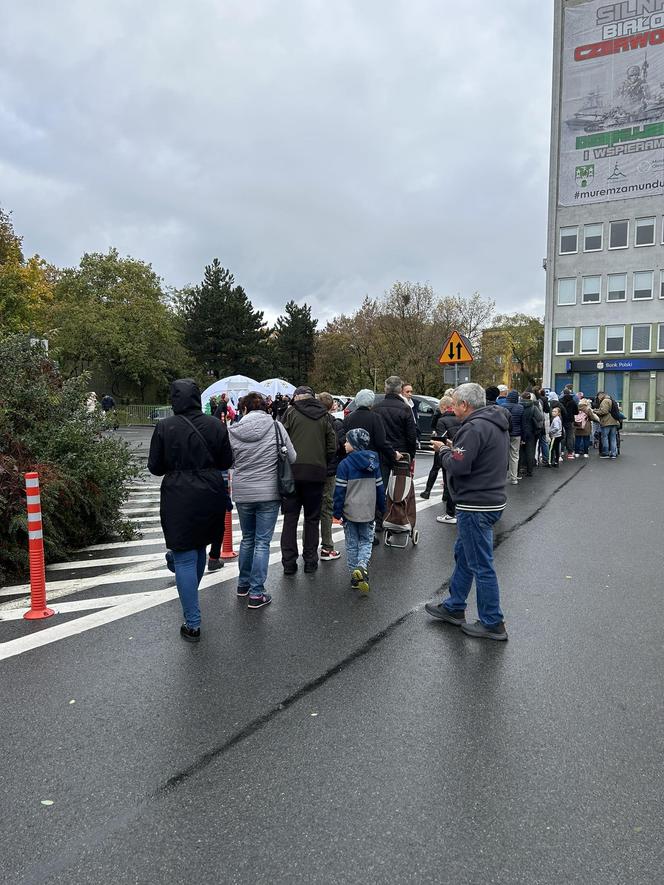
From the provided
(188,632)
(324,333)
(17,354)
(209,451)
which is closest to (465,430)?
(209,451)

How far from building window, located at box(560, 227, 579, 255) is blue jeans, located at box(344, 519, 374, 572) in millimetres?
42141

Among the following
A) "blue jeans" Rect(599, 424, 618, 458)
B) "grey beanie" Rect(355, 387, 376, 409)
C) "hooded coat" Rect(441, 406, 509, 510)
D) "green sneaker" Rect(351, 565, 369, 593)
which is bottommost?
"green sneaker" Rect(351, 565, 369, 593)

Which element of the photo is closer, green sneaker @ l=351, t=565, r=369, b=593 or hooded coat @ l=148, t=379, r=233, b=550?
hooded coat @ l=148, t=379, r=233, b=550

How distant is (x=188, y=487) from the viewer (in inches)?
185

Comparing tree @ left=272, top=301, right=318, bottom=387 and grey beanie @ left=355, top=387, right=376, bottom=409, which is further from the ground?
tree @ left=272, top=301, right=318, bottom=387

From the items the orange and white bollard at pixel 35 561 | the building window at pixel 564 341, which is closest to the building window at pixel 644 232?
the building window at pixel 564 341

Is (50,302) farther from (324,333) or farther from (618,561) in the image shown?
(618,561)

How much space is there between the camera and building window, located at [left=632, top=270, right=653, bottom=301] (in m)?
40.5

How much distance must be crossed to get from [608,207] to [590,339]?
339 inches

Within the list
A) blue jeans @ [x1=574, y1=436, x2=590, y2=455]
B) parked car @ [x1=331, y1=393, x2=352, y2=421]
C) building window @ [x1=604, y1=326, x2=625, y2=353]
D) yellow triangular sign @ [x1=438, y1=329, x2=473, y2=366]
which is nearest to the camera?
yellow triangular sign @ [x1=438, y1=329, x2=473, y2=366]

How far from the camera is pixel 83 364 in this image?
55500 millimetres

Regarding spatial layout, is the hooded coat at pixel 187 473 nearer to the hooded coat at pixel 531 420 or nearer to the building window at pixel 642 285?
the hooded coat at pixel 531 420

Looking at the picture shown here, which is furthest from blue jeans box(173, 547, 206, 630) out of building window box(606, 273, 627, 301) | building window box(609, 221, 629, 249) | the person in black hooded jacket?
building window box(609, 221, 629, 249)

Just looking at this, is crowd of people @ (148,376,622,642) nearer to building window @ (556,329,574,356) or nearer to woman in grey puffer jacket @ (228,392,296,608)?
woman in grey puffer jacket @ (228,392,296,608)
